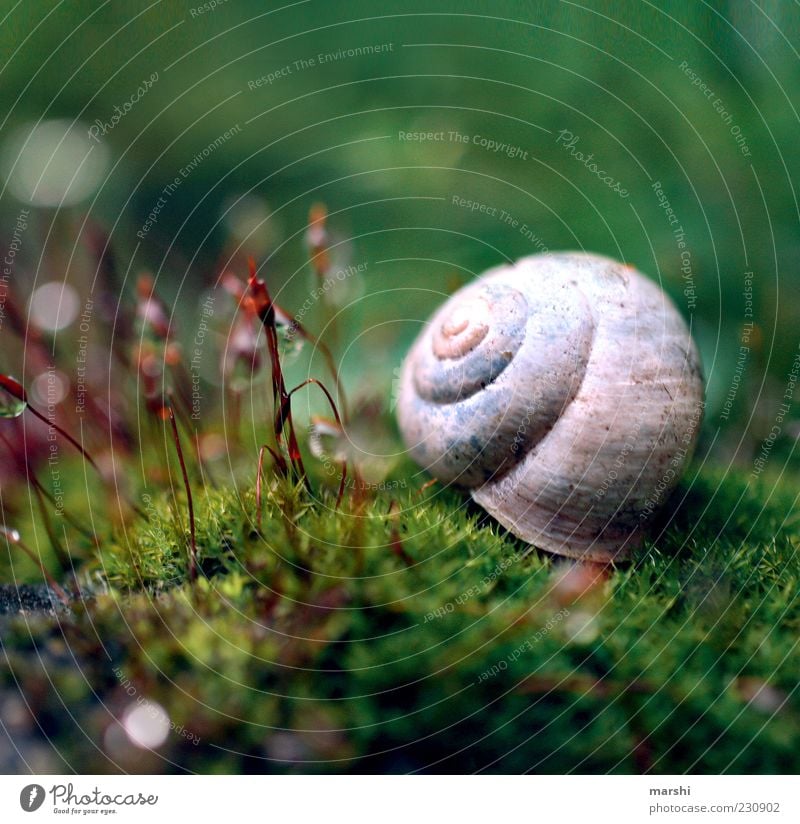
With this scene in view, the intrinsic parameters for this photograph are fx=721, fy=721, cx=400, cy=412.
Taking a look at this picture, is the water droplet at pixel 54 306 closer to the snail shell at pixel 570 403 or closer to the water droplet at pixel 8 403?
the water droplet at pixel 8 403

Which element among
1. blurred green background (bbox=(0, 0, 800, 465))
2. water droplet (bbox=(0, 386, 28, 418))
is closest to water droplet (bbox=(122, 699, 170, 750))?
water droplet (bbox=(0, 386, 28, 418))

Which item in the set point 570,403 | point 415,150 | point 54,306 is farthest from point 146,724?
point 415,150

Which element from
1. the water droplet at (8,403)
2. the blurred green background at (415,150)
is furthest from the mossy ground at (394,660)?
the blurred green background at (415,150)

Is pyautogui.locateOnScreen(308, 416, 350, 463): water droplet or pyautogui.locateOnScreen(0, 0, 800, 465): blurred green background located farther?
pyautogui.locateOnScreen(0, 0, 800, 465): blurred green background

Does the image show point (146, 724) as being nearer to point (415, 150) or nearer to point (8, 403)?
point (8, 403)

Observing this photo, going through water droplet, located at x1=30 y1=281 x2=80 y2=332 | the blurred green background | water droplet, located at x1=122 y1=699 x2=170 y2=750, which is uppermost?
the blurred green background

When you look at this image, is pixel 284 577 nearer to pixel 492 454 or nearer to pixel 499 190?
pixel 492 454

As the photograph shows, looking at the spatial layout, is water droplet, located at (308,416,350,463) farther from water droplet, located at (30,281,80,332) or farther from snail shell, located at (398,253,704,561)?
water droplet, located at (30,281,80,332)
